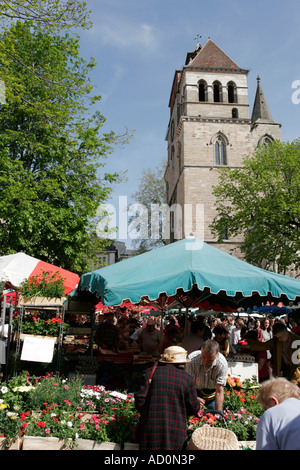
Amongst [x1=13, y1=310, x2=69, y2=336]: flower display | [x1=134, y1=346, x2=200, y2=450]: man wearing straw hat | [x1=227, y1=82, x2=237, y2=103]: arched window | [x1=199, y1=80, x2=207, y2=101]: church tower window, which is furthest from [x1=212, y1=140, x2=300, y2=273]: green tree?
[x1=134, y1=346, x2=200, y2=450]: man wearing straw hat

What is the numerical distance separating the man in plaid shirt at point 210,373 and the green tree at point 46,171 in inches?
479

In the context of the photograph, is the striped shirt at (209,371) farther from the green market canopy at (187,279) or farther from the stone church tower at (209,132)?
the stone church tower at (209,132)

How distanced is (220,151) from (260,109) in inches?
347

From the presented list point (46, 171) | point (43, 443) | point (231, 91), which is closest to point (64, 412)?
point (43, 443)

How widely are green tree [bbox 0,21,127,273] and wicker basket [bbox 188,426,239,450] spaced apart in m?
13.3

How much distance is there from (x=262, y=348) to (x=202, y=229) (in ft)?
93.6

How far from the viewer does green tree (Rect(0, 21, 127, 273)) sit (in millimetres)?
15906

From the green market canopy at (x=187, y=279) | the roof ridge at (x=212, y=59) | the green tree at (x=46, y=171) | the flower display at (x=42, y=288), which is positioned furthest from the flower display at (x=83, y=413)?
the roof ridge at (x=212, y=59)

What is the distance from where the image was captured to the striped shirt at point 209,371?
4.74 metres

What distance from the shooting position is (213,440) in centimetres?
354

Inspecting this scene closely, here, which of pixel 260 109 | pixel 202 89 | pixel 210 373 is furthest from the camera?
pixel 260 109

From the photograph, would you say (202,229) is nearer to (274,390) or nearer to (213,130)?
(213,130)

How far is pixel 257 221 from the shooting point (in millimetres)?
25000

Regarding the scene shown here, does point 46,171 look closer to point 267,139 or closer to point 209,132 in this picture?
point 209,132
